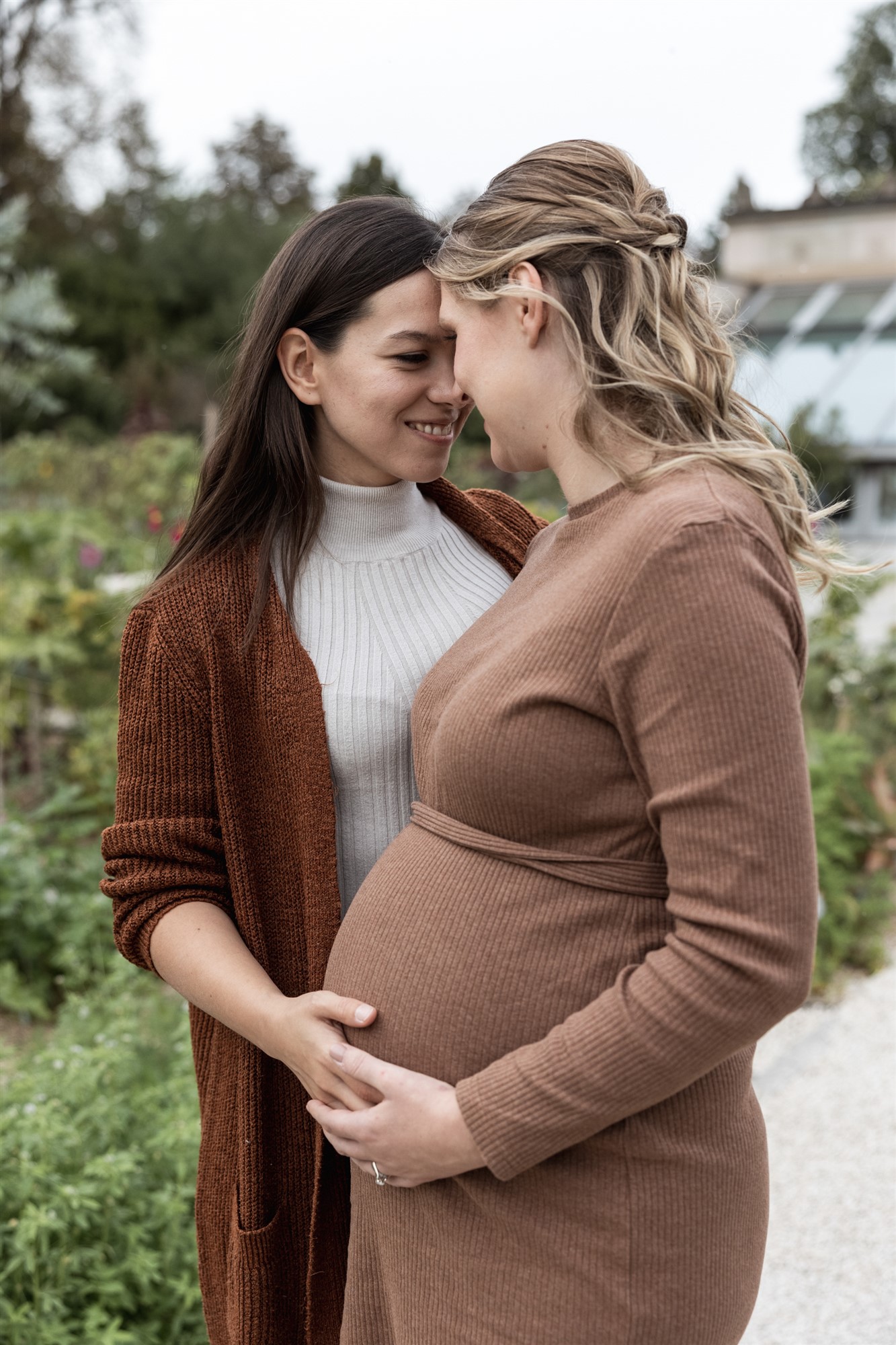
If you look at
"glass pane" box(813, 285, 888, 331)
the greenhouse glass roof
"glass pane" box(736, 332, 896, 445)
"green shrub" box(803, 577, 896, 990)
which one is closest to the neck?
"green shrub" box(803, 577, 896, 990)

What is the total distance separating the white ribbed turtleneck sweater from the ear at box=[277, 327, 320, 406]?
150mm

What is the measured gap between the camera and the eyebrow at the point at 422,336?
5.61 feet

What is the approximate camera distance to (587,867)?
1.26 m

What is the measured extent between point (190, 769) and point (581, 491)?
690 millimetres

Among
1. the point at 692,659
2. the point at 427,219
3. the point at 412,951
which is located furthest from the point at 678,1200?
the point at 427,219

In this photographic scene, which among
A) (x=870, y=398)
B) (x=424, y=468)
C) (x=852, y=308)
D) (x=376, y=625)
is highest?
(x=424, y=468)

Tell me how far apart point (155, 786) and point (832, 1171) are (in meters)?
2.88

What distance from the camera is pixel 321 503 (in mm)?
1854

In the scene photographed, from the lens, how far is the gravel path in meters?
3.06

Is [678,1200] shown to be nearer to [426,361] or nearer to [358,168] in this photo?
[426,361]

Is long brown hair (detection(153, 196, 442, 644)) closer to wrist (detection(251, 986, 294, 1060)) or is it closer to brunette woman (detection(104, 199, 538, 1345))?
brunette woman (detection(104, 199, 538, 1345))

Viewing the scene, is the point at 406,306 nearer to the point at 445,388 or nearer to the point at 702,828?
the point at 445,388

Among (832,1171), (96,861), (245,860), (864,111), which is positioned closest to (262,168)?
(864,111)

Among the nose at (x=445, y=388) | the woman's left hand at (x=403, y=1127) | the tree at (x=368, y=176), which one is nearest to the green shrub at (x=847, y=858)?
the nose at (x=445, y=388)
